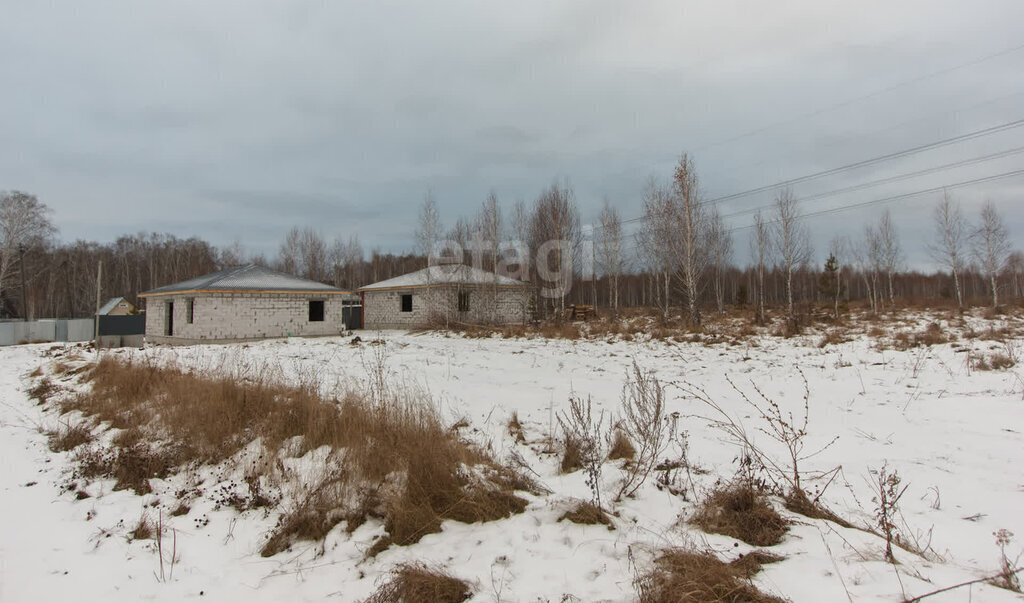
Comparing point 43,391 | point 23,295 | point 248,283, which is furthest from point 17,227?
point 43,391

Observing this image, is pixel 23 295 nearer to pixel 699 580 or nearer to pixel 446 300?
pixel 446 300

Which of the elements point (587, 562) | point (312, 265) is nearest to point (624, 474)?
point (587, 562)

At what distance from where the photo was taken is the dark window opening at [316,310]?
886 inches

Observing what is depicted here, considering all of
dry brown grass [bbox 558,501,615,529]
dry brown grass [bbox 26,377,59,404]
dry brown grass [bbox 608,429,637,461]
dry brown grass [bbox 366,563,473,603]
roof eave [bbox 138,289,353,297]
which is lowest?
dry brown grass [bbox 366,563,473,603]

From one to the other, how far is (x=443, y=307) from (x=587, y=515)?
23.5 metres

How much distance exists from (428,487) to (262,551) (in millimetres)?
1327

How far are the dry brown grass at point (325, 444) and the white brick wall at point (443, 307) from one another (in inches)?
718

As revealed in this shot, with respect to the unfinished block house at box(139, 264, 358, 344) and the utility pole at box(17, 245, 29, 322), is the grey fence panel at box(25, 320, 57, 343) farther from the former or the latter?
the unfinished block house at box(139, 264, 358, 344)

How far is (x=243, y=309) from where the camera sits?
2012 cm

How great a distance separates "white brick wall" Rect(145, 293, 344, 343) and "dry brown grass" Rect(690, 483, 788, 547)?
21.1m

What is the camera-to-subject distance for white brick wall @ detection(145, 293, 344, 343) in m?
19.6

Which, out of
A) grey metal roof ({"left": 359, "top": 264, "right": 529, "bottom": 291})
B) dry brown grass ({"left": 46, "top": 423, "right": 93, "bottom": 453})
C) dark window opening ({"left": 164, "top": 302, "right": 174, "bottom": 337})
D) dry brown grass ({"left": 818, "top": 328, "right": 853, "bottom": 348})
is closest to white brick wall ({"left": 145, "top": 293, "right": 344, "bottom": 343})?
dark window opening ({"left": 164, "top": 302, "right": 174, "bottom": 337})

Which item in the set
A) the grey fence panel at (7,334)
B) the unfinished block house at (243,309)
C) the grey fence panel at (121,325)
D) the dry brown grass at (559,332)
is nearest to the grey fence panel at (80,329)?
the grey fence panel at (7,334)

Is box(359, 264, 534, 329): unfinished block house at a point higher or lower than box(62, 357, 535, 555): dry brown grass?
higher
